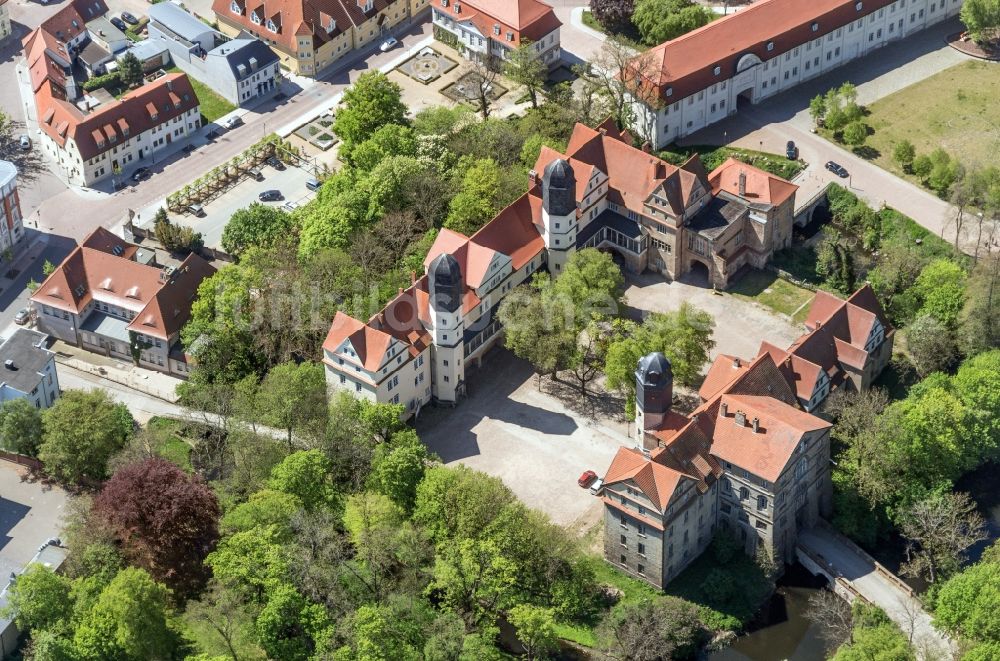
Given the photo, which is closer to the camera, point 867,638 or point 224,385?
point 867,638

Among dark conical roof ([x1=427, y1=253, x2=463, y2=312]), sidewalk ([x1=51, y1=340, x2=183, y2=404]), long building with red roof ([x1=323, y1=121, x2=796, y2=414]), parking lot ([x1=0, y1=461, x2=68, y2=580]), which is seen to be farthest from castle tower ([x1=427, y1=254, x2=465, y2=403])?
parking lot ([x1=0, y1=461, x2=68, y2=580])

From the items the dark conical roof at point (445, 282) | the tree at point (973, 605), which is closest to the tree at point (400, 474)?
the dark conical roof at point (445, 282)

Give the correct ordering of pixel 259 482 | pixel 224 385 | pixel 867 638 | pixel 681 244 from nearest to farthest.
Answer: pixel 867 638 < pixel 259 482 < pixel 224 385 < pixel 681 244

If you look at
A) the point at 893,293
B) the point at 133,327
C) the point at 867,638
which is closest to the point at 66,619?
the point at 133,327

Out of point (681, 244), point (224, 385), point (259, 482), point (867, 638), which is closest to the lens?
point (867, 638)

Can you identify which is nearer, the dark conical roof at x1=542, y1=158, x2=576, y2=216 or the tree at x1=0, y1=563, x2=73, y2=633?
the tree at x1=0, y1=563, x2=73, y2=633

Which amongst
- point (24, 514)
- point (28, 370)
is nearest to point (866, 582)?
point (24, 514)

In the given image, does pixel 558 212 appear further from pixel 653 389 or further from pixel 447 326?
pixel 653 389

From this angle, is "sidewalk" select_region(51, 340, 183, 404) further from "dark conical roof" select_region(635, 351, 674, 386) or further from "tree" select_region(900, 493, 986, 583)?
"tree" select_region(900, 493, 986, 583)

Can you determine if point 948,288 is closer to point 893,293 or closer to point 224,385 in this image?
point 893,293
